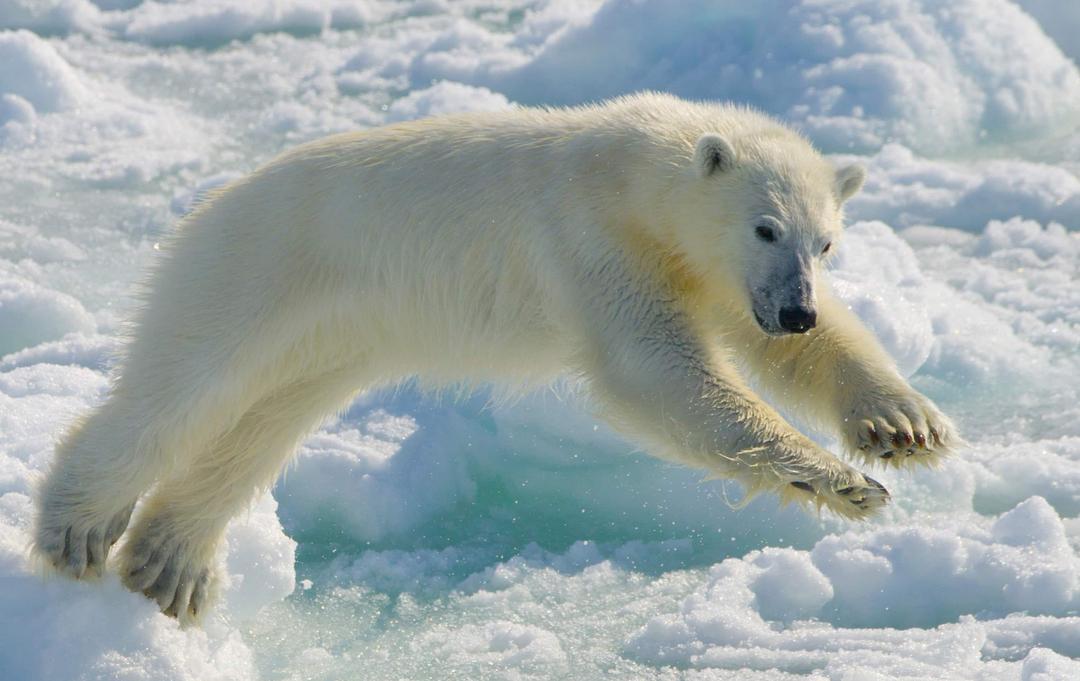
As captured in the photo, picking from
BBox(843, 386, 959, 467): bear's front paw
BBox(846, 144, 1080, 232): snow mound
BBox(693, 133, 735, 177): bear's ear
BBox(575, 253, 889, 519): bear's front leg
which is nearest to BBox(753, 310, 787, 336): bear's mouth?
BBox(575, 253, 889, 519): bear's front leg

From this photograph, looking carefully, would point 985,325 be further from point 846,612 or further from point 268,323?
point 268,323

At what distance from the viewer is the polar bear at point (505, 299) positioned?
11.2 ft

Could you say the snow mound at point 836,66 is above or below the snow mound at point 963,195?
above

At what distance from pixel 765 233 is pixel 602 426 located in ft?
6.61

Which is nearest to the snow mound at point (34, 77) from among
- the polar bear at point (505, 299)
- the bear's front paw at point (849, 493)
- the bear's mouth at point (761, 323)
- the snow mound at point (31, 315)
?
the snow mound at point (31, 315)

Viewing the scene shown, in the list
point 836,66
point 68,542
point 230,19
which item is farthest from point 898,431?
point 230,19

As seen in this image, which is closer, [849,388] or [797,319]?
[797,319]

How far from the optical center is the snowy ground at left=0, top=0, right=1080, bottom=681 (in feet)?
13.8

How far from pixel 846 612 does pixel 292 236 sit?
2050 millimetres

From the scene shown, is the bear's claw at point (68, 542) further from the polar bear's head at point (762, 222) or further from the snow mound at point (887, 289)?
the snow mound at point (887, 289)

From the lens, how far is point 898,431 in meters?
3.28

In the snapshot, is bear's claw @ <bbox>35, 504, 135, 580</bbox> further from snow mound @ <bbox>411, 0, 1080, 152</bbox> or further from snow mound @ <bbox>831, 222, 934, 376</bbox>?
snow mound @ <bbox>411, 0, 1080, 152</bbox>

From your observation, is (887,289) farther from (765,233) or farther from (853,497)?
(853,497)

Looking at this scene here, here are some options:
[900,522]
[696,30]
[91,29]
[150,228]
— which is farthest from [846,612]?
[91,29]
